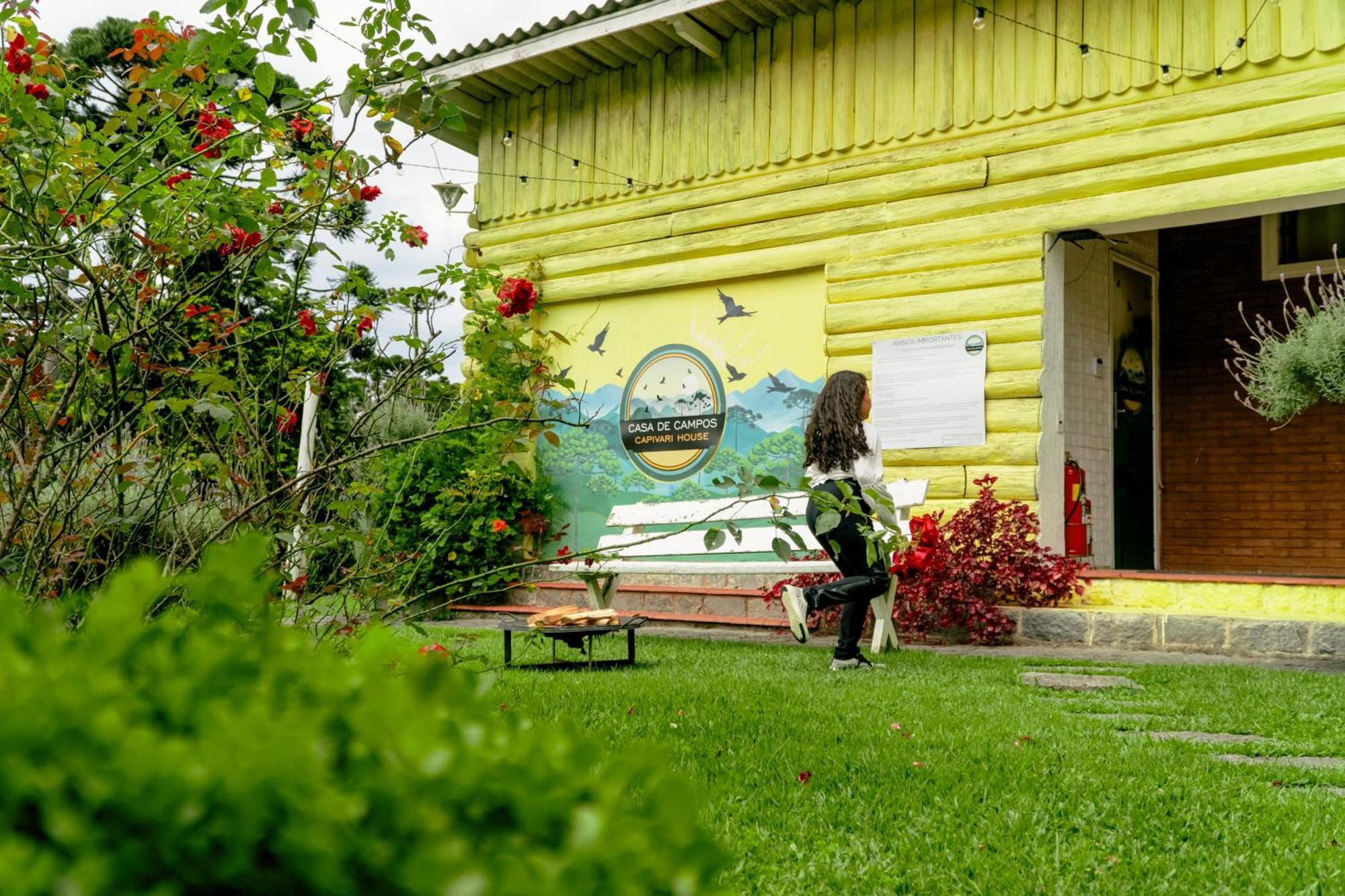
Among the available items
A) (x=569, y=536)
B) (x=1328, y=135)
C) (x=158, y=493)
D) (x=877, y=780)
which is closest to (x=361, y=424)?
(x=158, y=493)

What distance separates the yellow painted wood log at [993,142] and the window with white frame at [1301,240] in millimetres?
3946

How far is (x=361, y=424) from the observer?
348 cm

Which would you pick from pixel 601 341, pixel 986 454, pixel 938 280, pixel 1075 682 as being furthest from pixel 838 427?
pixel 601 341

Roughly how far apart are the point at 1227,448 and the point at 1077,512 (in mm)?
2942

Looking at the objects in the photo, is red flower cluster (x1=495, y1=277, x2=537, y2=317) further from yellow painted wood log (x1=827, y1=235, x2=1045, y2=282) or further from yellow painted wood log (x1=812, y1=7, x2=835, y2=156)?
yellow painted wood log (x1=812, y1=7, x2=835, y2=156)

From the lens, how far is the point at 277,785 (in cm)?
69

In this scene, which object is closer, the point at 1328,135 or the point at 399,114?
the point at 399,114

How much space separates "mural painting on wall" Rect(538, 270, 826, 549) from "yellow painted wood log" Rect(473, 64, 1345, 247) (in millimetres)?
807

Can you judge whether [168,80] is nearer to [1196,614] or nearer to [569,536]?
[1196,614]

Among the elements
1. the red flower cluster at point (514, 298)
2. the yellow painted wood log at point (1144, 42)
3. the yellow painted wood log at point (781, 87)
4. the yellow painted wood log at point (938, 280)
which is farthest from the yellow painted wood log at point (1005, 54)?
the red flower cluster at point (514, 298)

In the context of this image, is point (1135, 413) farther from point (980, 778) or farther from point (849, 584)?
point (980, 778)

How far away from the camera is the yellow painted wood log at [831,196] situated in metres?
9.12

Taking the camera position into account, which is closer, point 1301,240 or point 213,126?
point 213,126

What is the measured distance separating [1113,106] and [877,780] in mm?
6448
